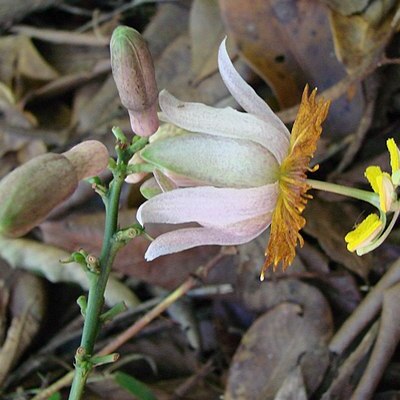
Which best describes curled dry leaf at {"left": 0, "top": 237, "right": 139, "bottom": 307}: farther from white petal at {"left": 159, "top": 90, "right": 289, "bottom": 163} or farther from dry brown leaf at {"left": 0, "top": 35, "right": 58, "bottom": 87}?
white petal at {"left": 159, "top": 90, "right": 289, "bottom": 163}

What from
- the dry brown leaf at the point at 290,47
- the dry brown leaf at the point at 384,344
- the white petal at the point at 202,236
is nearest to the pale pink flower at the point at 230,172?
the white petal at the point at 202,236

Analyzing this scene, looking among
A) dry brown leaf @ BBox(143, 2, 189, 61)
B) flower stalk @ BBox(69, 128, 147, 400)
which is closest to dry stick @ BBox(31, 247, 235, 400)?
flower stalk @ BBox(69, 128, 147, 400)

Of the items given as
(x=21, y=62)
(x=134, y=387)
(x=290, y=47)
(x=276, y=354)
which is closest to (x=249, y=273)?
(x=276, y=354)

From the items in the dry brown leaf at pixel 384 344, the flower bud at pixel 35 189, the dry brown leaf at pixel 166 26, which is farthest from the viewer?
the dry brown leaf at pixel 166 26

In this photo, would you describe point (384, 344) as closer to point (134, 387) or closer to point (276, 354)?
point (276, 354)

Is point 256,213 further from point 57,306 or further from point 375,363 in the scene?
point 57,306

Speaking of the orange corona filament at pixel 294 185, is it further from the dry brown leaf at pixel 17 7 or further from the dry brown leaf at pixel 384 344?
the dry brown leaf at pixel 17 7
